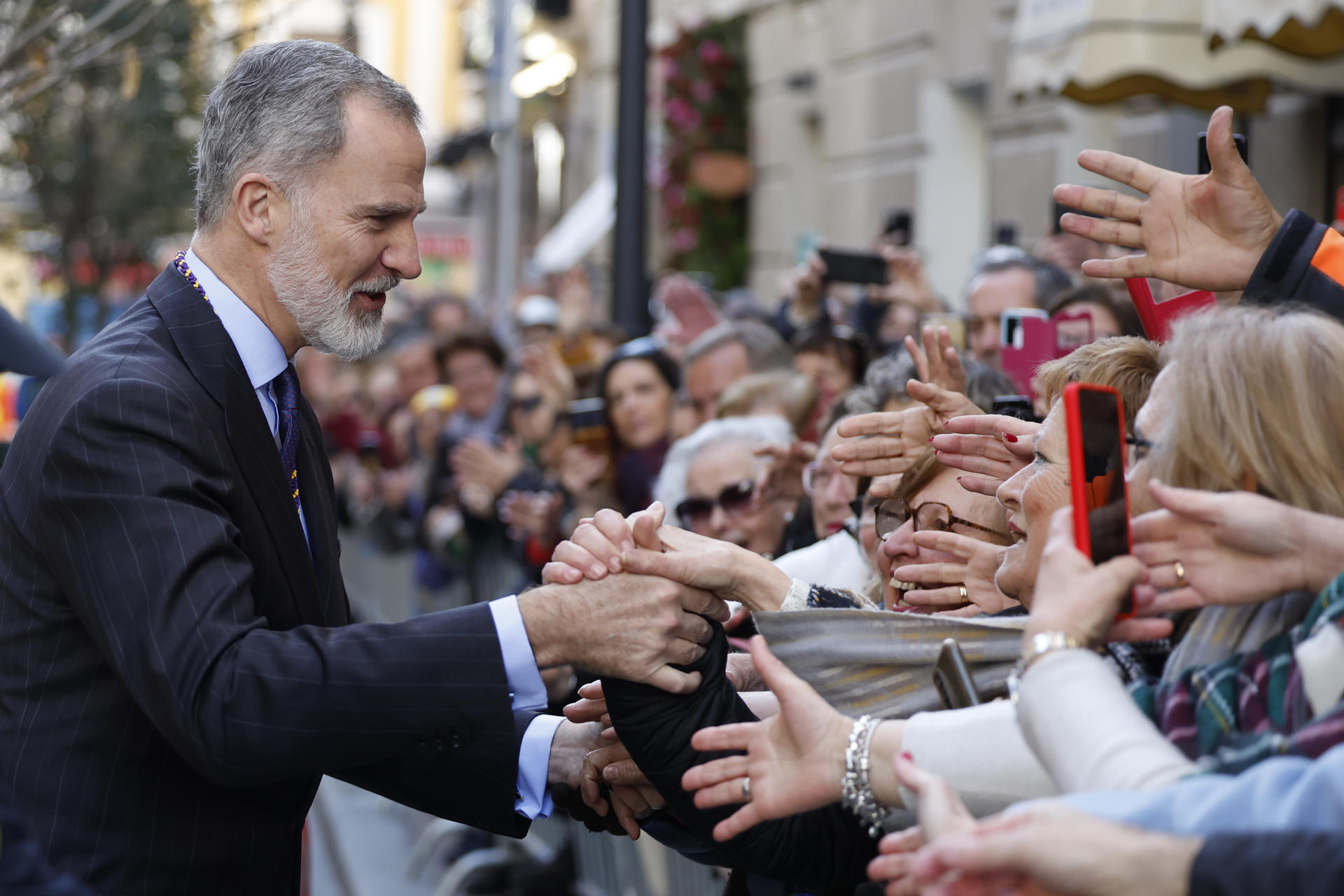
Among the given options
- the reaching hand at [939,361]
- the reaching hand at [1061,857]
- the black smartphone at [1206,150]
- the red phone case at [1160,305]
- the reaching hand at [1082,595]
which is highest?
the black smartphone at [1206,150]

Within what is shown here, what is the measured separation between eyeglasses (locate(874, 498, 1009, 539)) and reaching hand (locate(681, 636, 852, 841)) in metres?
0.78

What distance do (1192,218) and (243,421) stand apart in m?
1.80

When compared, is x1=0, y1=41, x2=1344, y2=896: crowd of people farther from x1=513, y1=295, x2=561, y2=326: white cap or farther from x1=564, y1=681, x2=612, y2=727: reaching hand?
x1=513, y1=295, x2=561, y2=326: white cap

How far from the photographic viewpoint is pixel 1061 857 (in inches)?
72.7

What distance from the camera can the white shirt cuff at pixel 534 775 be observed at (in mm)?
3240

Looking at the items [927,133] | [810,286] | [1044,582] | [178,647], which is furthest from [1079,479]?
[927,133]

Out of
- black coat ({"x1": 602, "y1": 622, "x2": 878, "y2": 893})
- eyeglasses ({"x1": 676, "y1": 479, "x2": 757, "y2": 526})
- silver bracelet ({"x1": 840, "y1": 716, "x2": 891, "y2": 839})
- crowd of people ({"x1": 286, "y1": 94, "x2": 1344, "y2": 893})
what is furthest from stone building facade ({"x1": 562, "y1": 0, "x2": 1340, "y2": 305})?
silver bracelet ({"x1": 840, "y1": 716, "x2": 891, "y2": 839})

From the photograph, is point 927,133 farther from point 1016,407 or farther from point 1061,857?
point 1061,857

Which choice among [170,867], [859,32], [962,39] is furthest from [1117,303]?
[859,32]

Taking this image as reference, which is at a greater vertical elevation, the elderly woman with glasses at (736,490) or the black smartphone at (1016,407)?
the black smartphone at (1016,407)

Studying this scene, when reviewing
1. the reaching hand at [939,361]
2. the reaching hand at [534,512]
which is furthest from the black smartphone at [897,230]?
the reaching hand at [939,361]

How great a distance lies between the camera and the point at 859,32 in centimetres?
1264

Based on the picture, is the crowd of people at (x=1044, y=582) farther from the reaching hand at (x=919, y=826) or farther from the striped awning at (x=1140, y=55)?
the striped awning at (x=1140, y=55)

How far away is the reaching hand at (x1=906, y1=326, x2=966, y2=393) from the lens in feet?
12.1
